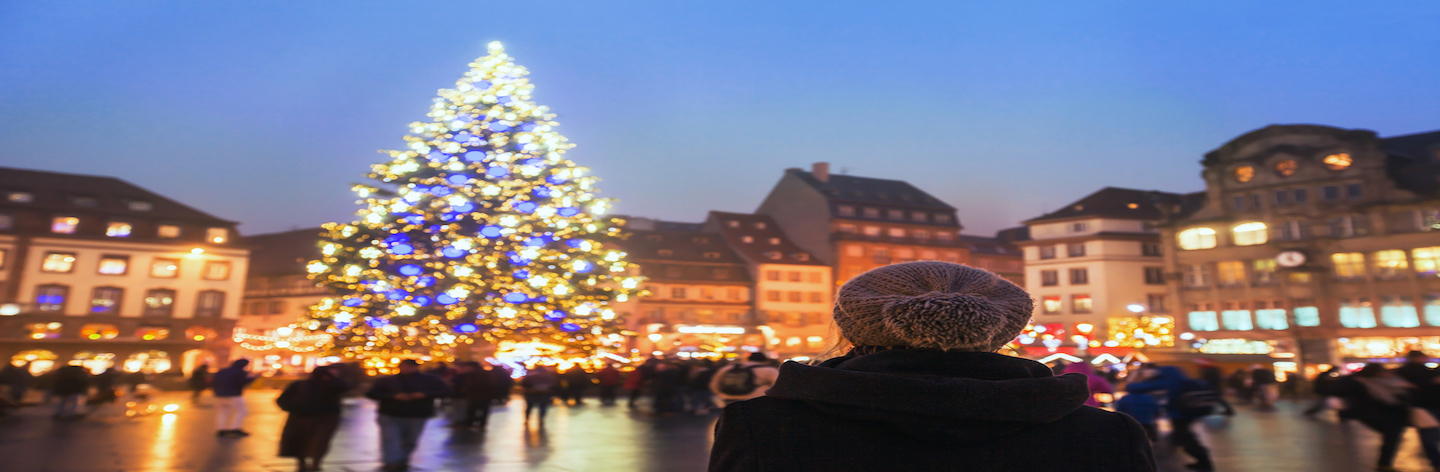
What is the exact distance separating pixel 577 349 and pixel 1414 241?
157 ft

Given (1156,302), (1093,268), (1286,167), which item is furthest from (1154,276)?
(1286,167)

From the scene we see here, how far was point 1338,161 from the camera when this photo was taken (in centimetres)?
5444

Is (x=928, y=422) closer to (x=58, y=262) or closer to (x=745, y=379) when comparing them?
(x=745, y=379)

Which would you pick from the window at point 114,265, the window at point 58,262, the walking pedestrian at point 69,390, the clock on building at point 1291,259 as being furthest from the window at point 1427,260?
the window at point 58,262

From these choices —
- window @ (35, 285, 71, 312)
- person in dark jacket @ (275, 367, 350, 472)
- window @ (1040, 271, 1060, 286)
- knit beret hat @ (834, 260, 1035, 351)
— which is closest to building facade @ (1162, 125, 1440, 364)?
window @ (1040, 271, 1060, 286)

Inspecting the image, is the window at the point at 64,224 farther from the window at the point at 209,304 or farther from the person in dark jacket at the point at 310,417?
the person in dark jacket at the point at 310,417

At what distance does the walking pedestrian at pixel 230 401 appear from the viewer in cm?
1584

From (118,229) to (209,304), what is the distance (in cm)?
679

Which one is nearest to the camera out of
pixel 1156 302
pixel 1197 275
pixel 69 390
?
pixel 69 390

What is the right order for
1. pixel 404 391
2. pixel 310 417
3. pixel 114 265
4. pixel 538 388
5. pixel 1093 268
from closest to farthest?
pixel 310 417 < pixel 404 391 < pixel 538 388 < pixel 114 265 < pixel 1093 268

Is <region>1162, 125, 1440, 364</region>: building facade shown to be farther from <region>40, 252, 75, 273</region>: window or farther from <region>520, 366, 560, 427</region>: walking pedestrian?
<region>40, 252, 75, 273</region>: window

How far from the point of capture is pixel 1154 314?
70.1 metres

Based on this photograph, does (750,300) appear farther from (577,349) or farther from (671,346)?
(577,349)

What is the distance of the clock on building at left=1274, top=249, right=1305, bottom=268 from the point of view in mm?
55094
